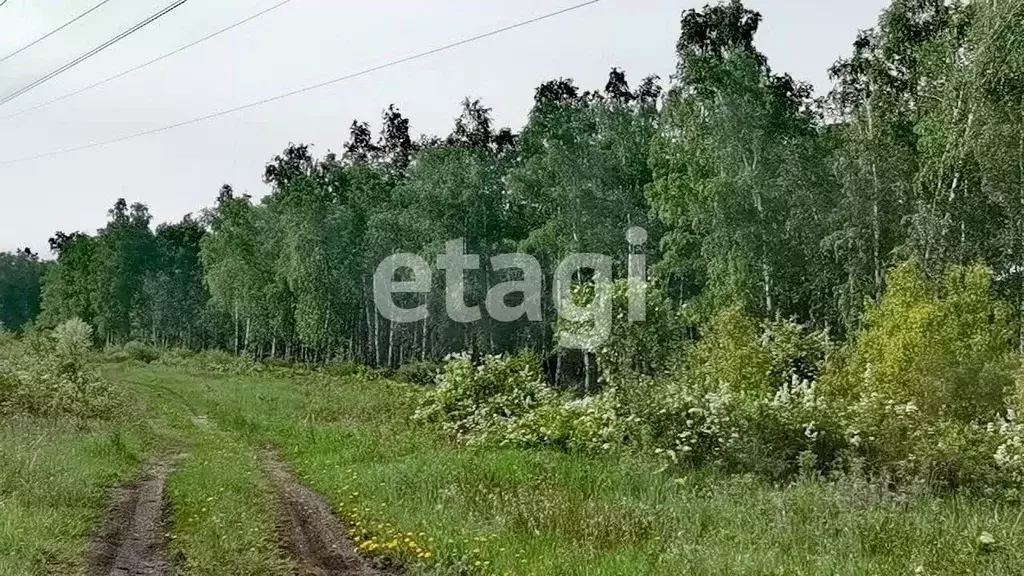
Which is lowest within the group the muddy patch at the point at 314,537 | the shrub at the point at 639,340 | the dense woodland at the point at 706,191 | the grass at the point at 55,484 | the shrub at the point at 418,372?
the shrub at the point at 418,372

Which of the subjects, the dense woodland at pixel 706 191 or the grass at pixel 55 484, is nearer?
the grass at pixel 55 484

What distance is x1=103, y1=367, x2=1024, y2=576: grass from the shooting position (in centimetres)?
782

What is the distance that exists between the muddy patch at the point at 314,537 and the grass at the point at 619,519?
264 mm

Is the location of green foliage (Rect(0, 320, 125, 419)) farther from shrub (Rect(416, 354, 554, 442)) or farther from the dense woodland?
the dense woodland

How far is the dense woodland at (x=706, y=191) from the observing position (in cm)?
2355

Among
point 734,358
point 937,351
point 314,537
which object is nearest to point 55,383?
point 314,537

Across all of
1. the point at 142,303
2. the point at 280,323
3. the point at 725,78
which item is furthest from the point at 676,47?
the point at 142,303

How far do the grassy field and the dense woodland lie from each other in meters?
13.6

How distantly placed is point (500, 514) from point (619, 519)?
4.43 feet

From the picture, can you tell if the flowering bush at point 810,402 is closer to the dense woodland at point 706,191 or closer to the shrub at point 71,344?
the dense woodland at point 706,191

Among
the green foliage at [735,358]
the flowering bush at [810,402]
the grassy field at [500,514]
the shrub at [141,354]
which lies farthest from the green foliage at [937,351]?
the shrub at [141,354]

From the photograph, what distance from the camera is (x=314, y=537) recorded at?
30.8 ft

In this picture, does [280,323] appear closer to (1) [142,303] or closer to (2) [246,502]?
(1) [142,303]

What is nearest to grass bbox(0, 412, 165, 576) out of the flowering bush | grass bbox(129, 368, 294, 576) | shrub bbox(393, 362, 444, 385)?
grass bbox(129, 368, 294, 576)
